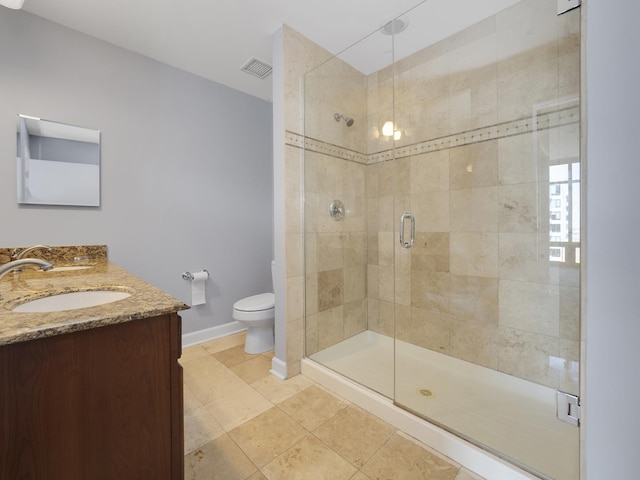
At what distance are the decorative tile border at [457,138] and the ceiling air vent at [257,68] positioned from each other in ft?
2.81

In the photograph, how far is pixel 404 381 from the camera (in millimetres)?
1818

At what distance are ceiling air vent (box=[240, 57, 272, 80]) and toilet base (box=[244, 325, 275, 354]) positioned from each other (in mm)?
2299

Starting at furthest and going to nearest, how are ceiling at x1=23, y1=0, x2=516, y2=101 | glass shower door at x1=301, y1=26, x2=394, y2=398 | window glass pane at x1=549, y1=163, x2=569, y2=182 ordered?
glass shower door at x1=301, y1=26, x2=394, y2=398, ceiling at x1=23, y1=0, x2=516, y2=101, window glass pane at x1=549, y1=163, x2=569, y2=182

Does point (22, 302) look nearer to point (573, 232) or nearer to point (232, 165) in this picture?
point (232, 165)

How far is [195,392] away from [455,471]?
1556mm

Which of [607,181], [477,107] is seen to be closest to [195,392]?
[607,181]

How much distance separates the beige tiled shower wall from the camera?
5.30 ft

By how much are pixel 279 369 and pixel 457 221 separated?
1.73 meters

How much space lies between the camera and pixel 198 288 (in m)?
2.49

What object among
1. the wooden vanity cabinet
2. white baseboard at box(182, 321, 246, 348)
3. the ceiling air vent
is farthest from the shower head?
white baseboard at box(182, 321, 246, 348)

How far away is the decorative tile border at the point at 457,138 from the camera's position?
1566 millimetres

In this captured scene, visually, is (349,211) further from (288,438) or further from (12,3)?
(12,3)

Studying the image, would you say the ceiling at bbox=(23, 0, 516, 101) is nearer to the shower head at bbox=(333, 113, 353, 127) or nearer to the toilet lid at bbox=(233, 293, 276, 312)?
the shower head at bbox=(333, 113, 353, 127)

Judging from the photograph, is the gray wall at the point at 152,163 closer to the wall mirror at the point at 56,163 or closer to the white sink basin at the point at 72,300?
the wall mirror at the point at 56,163
